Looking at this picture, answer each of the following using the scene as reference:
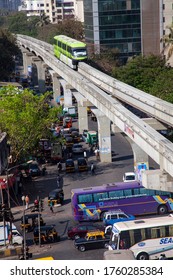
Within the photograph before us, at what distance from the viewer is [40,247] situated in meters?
33.8

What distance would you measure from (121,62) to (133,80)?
95.7 feet

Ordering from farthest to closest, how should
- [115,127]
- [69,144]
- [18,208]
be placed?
[69,144]
[115,127]
[18,208]

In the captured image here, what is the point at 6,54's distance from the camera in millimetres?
102812

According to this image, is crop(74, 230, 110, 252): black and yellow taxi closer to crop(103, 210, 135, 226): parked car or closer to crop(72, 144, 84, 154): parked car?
crop(103, 210, 135, 226): parked car

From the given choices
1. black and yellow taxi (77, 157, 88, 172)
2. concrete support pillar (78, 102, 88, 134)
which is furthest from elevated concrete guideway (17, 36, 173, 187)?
black and yellow taxi (77, 157, 88, 172)

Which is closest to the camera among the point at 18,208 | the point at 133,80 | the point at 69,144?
the point at 18,208

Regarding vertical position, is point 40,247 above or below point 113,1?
below

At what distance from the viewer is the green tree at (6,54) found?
334ft

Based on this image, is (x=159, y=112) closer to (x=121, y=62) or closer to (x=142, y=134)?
(x=142, y=134)

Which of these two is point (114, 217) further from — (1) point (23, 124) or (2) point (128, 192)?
(1) point (23, 124)

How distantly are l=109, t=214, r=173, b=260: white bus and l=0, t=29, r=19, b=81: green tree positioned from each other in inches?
2892

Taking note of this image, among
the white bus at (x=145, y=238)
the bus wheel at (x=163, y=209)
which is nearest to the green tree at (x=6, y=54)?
the bus wheel at (x=163, y=209)

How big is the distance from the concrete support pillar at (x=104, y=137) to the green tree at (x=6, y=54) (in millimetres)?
47995

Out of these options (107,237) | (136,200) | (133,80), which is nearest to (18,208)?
(136,200)
